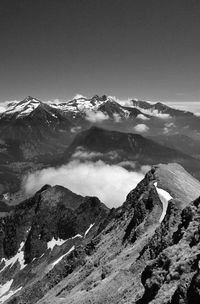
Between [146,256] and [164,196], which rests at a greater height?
[164,196]

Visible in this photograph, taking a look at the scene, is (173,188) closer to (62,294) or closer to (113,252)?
(113,252)

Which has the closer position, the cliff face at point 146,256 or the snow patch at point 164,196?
the cliff face at point 146,256

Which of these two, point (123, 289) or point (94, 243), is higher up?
point (123, 289)

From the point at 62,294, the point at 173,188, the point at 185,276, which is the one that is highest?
the point at 185,276

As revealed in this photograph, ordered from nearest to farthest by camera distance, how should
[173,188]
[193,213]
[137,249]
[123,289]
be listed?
[193,213] → [123,289] → [137,249] → [173,188]

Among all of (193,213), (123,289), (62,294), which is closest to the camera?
(193,213)

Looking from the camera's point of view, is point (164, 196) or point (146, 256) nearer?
point (146, 256)

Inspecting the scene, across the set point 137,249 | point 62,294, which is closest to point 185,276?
point 137,249

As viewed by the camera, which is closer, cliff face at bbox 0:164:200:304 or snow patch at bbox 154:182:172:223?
cliff face at bbox 0:164:200:304
